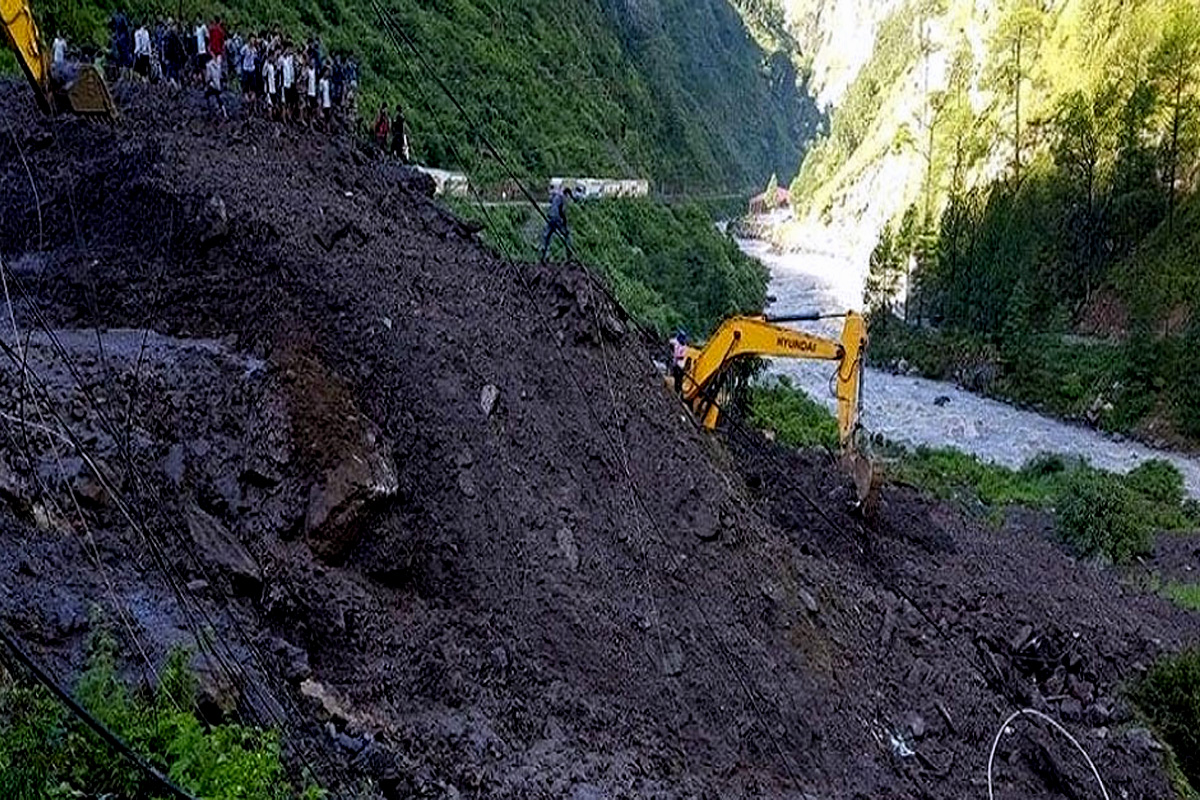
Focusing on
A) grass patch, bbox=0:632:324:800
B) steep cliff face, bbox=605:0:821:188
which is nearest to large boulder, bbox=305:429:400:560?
grass patch, bbox=0:632:324:800

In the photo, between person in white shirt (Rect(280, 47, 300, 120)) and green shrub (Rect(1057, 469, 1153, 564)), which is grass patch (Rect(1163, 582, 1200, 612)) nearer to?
green shrub (Rect(1057, 469, 1153, 564))

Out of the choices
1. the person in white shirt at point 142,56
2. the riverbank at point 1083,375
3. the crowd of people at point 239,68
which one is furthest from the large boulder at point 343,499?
the riverbank at point 1083,375

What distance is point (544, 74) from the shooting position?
6894 centimetres

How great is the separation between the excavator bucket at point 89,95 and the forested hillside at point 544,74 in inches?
605

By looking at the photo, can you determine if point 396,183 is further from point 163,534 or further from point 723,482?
point 163,534

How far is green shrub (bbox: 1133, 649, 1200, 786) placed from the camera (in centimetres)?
1485

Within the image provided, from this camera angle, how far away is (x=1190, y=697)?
15.1 m

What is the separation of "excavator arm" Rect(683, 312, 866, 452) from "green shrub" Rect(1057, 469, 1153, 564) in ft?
40.8

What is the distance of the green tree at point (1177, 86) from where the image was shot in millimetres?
56812

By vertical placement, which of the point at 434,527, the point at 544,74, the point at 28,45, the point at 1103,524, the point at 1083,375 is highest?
the point at 28,45

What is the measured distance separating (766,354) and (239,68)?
983 cm

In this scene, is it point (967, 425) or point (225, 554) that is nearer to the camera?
point (225, 554)

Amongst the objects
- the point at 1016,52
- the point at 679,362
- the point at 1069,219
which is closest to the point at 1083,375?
the point at 1069,219

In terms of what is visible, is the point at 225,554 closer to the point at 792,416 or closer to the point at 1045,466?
the point at 792,416
